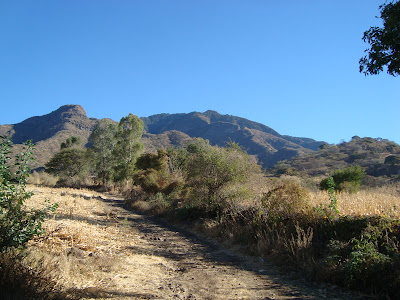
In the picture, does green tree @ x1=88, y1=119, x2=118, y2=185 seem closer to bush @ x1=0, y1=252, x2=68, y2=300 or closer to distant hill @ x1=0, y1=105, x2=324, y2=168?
distant hill @ x1=0, y1=105, x2=324, y2=168

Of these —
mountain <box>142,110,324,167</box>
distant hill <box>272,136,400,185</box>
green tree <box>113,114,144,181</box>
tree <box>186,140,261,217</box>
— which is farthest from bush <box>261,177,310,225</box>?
Answer: mountain <box>142,110,324,167</box>

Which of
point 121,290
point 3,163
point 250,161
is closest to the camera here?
point 3,163

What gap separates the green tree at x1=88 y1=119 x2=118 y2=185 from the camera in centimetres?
5147

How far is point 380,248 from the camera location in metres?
6.34

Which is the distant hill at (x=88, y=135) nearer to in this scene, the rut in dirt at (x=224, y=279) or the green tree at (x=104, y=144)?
the green tree at (x=104, y=144)

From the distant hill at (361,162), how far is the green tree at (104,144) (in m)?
31.6

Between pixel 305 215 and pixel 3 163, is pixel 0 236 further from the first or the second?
pixel 305 215

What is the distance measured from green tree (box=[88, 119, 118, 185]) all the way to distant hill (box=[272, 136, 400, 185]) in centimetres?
3162

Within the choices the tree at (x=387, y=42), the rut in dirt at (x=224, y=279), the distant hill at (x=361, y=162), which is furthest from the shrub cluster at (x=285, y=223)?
the distant hill at (x=361, y=162)

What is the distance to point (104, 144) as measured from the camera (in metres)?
51.7

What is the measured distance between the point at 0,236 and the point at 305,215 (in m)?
8.00

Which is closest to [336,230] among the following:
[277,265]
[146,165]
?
[277,265]

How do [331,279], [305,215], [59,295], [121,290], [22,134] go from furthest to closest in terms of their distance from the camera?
[22,134] < [305,215] < [331,279] < [121,290] < [59,295]

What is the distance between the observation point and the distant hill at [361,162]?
1789 inches
